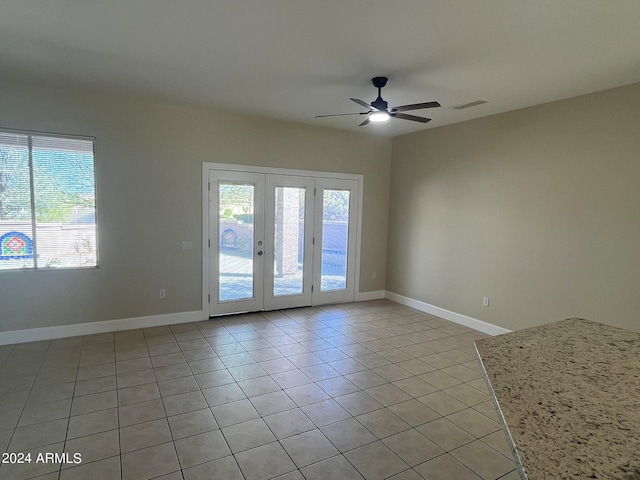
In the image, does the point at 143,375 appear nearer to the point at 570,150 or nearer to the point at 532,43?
the point at 532,43

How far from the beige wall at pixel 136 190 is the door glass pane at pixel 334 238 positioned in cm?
103

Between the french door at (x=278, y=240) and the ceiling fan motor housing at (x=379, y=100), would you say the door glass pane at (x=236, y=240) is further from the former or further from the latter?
the ceiling fan motor housing at (x=379, y=100)

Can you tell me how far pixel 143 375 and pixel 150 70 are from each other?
9.59 ft

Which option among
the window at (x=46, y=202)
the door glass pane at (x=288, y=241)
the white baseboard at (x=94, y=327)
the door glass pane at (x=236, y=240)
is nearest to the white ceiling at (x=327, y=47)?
the window at (x=46, y=202)

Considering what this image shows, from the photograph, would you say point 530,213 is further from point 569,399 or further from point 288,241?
point 569,399

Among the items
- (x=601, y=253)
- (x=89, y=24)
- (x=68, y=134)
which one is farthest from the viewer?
(x=68, y=134)

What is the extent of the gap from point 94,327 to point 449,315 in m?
4.83

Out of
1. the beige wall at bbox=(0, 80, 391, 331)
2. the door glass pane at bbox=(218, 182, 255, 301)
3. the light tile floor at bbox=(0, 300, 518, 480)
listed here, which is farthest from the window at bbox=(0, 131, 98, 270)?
the door glass pane at bbox=(218, 182, 255, 301)

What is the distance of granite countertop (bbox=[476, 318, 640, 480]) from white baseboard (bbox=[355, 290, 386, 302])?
15.1 ft

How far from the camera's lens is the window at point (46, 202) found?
397 cm

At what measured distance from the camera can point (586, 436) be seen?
97cm

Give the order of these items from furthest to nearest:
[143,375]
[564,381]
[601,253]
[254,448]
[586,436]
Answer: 1. [601,253]
2. [143,375]
3. [254,448]
4. [564,381]
5. [586,436]

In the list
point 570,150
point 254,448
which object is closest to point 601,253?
point 570,150

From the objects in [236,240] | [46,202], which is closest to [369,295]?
[236,240]
